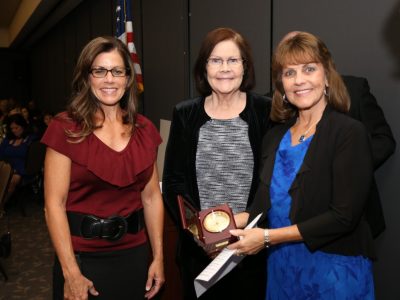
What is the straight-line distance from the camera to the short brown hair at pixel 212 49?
1.86 m

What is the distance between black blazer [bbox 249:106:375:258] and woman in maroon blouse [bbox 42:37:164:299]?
2.17 feet

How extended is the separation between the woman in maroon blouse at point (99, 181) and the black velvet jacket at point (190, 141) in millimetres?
259

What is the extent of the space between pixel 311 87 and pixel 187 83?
2.67 metres

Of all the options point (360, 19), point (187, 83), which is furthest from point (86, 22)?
point (360, 19)

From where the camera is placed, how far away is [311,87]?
4.95 ft

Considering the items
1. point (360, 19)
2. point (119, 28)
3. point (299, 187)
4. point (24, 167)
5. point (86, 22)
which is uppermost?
point (86, 22)

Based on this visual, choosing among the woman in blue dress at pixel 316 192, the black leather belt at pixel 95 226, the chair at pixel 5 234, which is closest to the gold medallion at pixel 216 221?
the woman in blue dress at pixel 316 192

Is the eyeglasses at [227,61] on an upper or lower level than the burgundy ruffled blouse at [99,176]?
upper

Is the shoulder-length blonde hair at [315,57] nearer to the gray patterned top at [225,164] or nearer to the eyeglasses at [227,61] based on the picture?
the eyeglasses at [227,61]

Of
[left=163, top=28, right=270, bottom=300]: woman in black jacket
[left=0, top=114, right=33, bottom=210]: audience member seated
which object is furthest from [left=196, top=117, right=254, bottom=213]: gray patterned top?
[left=0, top=114, right=33, bottom=210]: audience member seated

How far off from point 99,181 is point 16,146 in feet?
17.5

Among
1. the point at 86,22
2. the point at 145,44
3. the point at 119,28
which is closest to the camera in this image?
the point at 119,28

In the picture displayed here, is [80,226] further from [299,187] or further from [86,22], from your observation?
[86,22]

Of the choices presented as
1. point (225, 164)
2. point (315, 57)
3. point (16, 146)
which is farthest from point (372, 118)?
point (16, 146)
